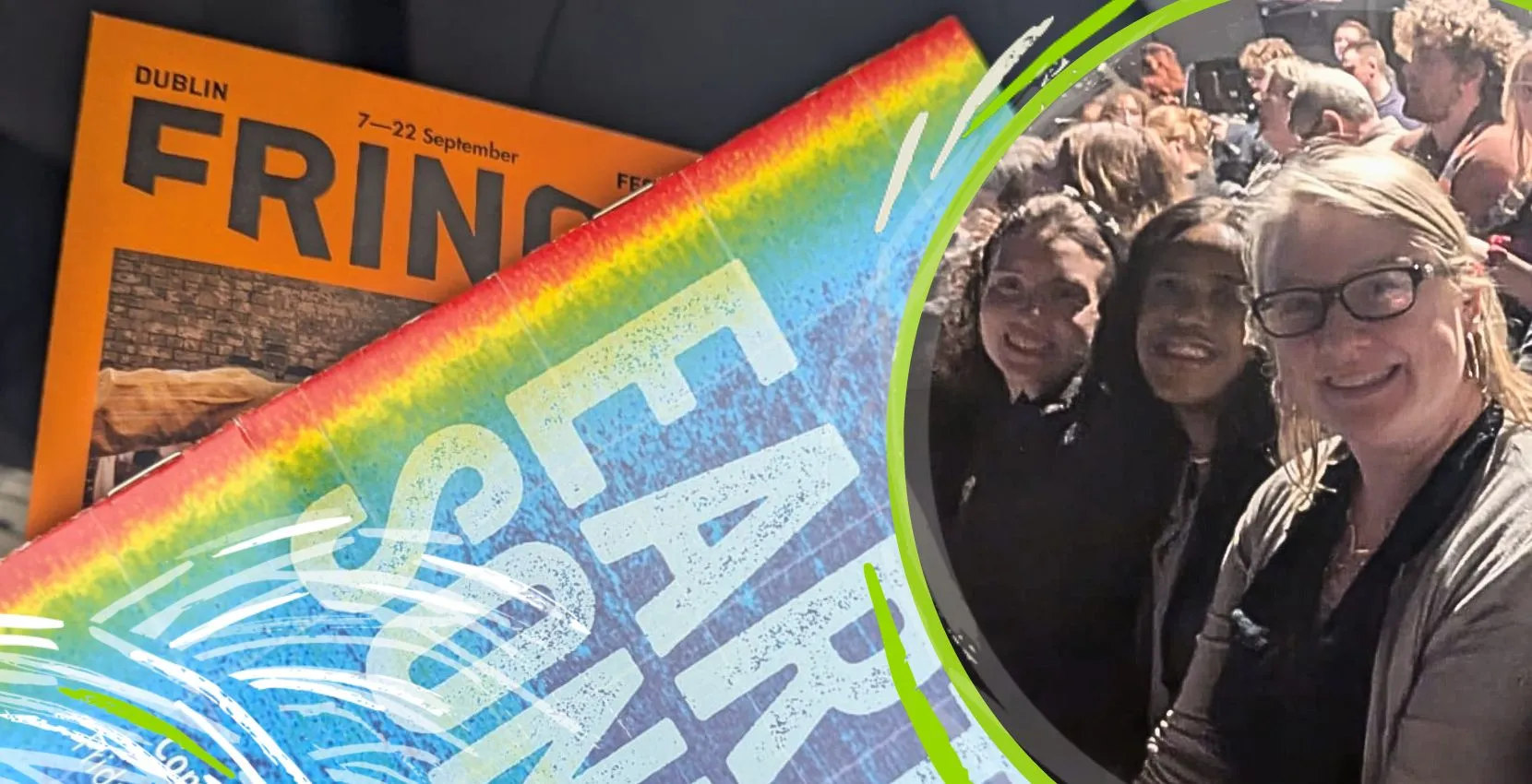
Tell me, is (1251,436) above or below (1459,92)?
below

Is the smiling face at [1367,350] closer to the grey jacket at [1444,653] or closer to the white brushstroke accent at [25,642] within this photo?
the grey jacket at [1444,653]

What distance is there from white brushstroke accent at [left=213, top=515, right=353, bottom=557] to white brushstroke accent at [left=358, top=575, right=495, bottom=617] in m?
0.04

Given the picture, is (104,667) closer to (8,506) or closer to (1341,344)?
(8,506)

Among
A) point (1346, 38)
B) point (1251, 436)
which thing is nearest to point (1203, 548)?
point (1251, 436)

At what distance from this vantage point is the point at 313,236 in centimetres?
75

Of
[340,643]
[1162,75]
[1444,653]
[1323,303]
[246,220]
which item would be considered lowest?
[1444,653]

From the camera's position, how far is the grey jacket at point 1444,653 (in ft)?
2.59

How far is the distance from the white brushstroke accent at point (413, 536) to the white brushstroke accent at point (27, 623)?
0.17 meters

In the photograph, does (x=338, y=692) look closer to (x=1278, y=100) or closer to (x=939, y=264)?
(x=939, y=264)

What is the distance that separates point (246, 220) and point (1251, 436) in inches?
27.6

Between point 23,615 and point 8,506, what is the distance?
2.6 inches

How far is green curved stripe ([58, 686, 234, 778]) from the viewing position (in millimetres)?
675

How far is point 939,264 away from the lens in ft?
2.68

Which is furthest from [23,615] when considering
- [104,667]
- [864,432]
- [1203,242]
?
[1203,242]
